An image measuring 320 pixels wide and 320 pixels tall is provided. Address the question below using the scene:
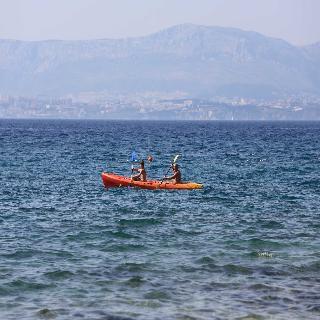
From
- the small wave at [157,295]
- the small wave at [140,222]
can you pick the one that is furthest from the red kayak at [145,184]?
the small wave at [157,295]

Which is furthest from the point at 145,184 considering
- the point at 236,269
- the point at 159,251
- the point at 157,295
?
the point at 157,295

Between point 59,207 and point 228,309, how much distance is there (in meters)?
20.6

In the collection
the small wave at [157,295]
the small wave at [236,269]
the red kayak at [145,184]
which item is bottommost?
the small wave at [157,295]

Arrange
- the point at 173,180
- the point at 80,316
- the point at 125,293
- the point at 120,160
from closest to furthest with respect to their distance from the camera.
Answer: the point at 80,316 < the point at 125,293 < the point at 173,180 < the point at 120,160

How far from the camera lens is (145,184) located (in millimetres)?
49156

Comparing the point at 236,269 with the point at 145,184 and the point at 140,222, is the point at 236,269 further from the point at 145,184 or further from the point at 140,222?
the point at 145,184

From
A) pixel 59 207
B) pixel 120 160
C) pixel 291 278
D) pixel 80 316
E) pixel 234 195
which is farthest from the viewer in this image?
pixel 120 160

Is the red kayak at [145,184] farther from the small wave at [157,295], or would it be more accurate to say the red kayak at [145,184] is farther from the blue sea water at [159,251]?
the small wave at [157,295]

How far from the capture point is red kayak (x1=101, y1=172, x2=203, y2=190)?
49.1 metres

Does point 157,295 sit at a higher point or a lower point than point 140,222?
lower

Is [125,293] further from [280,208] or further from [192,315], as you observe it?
[280,208]

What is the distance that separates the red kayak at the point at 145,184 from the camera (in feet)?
161

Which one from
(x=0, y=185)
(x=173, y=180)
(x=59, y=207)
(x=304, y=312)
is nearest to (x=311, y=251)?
(x=304, y=312)

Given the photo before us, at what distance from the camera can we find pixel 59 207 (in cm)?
3981
